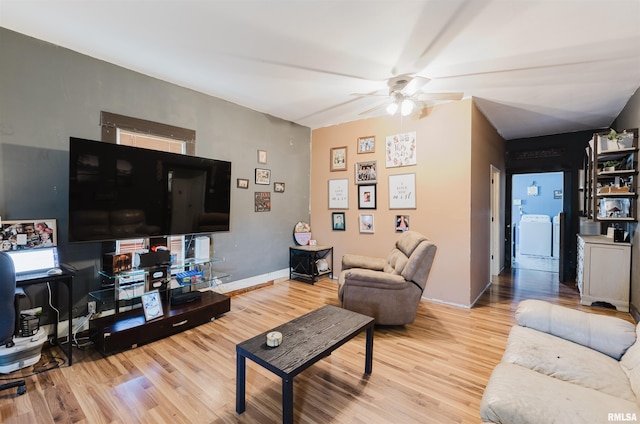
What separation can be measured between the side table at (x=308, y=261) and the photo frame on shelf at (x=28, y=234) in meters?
2.97

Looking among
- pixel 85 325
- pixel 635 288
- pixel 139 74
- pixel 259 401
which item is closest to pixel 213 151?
pixel 139 74

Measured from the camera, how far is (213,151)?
12.4 ft

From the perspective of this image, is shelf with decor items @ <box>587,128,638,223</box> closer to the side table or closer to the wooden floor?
the wooden floor

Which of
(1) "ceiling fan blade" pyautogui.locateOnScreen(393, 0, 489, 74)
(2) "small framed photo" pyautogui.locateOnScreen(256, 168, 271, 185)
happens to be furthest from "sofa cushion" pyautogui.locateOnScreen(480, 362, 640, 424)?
(2) "small framed photo" pyautogui.locateOnScreen(256, 168, 271, 185)

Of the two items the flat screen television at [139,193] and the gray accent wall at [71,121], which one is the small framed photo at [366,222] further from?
the flat screen television at [139,193]

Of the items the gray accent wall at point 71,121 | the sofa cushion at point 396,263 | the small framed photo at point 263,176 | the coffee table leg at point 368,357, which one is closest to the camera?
the coffee table leg at point 368,357

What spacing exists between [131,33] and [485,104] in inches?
153

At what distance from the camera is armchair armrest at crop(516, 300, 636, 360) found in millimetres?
1607

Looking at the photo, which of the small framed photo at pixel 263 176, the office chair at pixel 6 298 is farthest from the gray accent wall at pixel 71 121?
the office chair at pixel 6 298

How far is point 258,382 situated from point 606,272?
4296 millimetres

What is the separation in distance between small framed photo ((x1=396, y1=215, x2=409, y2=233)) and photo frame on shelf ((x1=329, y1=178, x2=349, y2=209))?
897 millimetres

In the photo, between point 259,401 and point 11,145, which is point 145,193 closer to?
point 11,145

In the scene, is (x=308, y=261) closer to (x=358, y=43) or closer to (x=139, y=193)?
(x=139, y=193)

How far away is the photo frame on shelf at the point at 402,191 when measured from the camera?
13.0 feet
